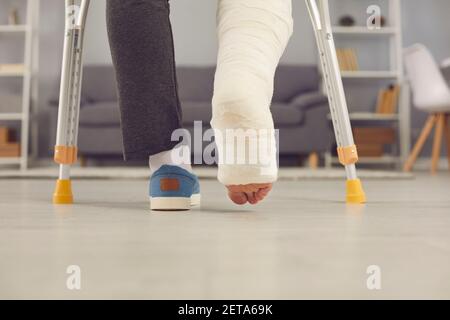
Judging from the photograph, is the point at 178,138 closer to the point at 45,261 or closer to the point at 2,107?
the point at 45,261

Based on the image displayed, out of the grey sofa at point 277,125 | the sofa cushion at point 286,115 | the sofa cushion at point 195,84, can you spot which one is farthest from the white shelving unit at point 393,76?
the sofa cushion at point 195,84

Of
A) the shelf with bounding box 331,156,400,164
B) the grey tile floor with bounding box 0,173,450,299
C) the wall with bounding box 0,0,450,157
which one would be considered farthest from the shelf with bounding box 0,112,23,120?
the grey tile floor with bounding box 0,173,450,299

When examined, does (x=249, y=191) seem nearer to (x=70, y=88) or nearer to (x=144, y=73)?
(x=144, y=73)

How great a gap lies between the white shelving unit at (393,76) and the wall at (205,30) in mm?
275

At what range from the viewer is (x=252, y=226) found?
3.51 ft

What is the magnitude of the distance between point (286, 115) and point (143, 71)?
132 inches

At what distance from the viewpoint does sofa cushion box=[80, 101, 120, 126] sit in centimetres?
441

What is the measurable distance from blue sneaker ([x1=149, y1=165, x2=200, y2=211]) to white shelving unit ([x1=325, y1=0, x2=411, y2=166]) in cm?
364

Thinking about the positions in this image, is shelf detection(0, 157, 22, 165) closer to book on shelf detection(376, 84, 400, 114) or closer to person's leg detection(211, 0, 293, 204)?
book on shelf detection(376, 84, 400, 114)

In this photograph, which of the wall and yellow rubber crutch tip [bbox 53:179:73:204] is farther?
the wall

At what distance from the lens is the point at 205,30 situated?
5.42 meters

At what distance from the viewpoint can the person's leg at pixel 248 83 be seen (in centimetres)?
101
